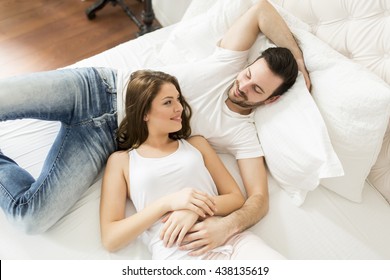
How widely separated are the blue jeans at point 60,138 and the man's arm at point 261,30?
55cm

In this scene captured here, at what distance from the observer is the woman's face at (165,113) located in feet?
4.01

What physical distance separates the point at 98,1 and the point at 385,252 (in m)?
2.30

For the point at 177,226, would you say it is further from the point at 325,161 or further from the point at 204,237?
the point at 325,161

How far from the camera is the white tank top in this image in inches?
44.5

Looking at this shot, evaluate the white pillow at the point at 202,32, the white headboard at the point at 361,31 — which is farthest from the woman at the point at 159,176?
the white headboard at the point at 361,31

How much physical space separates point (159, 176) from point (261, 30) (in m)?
0.76

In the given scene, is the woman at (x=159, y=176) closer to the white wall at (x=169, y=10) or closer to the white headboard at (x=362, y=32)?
the white headboard at (x=362, y=32)

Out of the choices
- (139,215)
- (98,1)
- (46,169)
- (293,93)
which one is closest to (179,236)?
(139,215)

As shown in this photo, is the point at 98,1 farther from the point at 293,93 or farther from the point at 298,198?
the point at 298,198

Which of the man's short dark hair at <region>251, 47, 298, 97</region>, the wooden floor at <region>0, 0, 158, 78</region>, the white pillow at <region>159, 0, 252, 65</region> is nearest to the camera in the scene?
the man's short dark hair at <region>251, 47, 298, 97</region>

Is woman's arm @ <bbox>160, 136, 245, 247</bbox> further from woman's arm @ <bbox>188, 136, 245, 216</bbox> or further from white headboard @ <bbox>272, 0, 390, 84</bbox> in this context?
white headboard @ <bbox>272, 0, 390, 84</bbox>

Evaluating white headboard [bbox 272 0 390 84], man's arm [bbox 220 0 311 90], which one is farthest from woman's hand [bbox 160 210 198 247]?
white headboard [bbox 272 0 390 84]

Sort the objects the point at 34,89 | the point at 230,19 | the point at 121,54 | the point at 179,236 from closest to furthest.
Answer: the point at 179,236, the point at 34,89, the point at 230,19, the point at 121,54

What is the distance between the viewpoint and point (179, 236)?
105 cm
